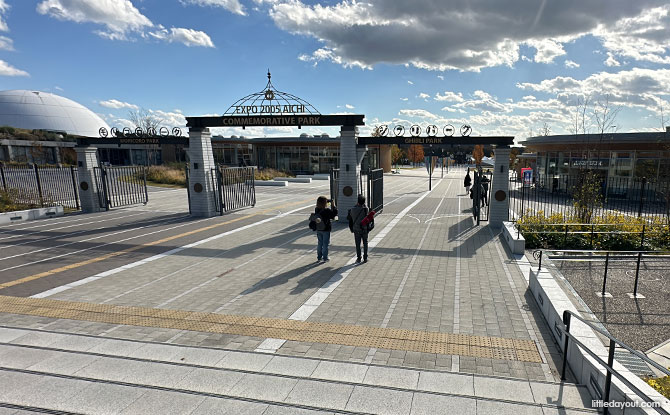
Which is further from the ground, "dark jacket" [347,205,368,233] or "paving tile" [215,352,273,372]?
"dark jacket" [347,205,368,233]

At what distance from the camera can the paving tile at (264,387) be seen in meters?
3.97

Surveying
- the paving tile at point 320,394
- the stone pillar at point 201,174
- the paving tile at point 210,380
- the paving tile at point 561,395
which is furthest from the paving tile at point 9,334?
the stone pillar at point 201,174

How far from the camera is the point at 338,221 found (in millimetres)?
15469

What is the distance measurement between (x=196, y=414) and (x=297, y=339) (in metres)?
1.95

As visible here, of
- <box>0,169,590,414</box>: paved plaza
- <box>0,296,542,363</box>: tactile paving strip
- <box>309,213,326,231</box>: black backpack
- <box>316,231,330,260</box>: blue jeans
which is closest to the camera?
<box>0,169,590,414</box>: paved plaza

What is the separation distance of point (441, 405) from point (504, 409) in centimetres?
65

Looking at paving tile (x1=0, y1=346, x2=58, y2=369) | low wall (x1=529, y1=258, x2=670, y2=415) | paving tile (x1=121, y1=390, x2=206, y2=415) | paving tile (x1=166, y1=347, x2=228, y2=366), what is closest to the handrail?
low wall (x1=529, y1=258, x2=670, y2=415)

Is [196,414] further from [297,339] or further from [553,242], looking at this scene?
[553,242]

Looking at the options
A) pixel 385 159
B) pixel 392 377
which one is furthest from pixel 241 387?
pixel 385 159

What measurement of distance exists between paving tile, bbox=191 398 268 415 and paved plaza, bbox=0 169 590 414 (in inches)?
1.2

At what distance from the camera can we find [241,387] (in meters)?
4.11

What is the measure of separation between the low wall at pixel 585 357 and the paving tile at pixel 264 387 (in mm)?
3407

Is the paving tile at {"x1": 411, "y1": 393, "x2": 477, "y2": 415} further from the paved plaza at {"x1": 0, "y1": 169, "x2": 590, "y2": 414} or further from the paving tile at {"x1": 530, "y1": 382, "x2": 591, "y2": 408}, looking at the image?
the paving tile at {"x1": 530, "y1": 382, "x2": 591, "y2": 408}

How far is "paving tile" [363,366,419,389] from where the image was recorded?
163 inches
